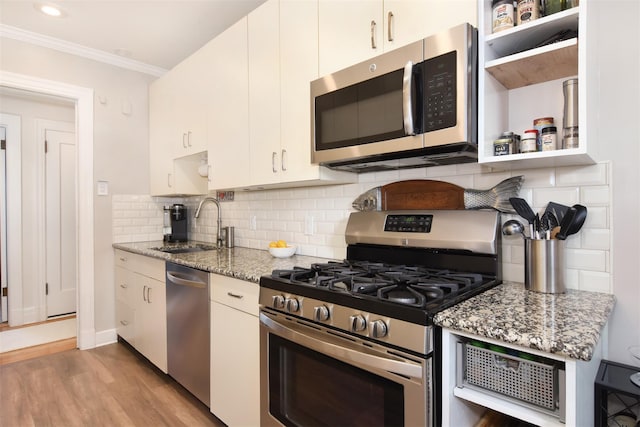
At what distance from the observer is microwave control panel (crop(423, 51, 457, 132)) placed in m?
1.24

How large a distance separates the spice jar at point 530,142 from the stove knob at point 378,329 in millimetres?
784

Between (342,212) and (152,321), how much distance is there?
1.61 m

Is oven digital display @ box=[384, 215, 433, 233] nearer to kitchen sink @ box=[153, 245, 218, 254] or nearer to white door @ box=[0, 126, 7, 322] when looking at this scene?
kitchen sink @ box=[153, 245, 218, 254]

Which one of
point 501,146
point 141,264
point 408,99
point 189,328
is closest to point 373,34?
point 408,99

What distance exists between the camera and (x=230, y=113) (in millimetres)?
2354

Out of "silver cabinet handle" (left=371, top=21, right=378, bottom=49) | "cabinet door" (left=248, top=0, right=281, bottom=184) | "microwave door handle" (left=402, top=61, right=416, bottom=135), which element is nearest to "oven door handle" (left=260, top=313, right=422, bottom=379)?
"microwave door handle" (left=402, top=61, right=416, bottom=135)

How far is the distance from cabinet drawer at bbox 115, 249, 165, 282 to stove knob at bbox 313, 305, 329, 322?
154cm

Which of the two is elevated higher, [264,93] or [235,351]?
[264,93]

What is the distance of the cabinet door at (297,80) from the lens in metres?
1.78

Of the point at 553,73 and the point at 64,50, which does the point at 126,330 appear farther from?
the point at 553,73

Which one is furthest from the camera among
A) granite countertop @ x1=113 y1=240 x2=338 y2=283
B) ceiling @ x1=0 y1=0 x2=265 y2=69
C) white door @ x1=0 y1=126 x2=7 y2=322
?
white door @ x1=0 y1=126 x2=7 y2=322

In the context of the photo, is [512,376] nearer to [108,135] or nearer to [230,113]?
[230,113]

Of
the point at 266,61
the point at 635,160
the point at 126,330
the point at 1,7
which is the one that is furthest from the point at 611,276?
the point at 1,7

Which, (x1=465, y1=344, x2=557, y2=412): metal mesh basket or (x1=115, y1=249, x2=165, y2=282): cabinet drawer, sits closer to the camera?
(x1=465, y1=344, x2=557, y2=412): metal mesh basket
